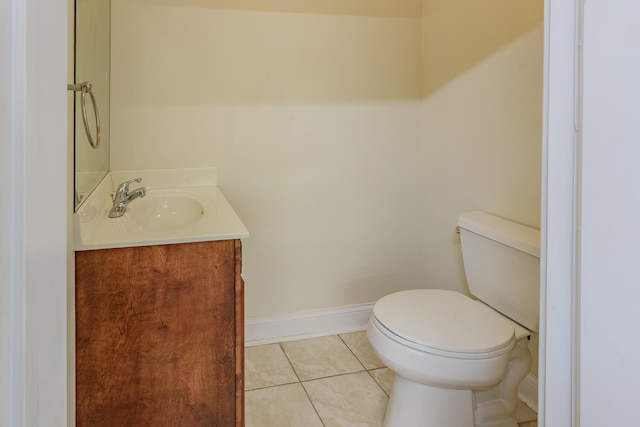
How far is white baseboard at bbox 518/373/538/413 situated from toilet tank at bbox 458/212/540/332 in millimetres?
338

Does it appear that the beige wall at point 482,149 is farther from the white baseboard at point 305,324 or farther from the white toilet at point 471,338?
the white baseboard at point 305,324

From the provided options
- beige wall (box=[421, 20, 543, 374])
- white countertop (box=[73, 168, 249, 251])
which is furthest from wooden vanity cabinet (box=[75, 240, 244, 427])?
beige wall (box=[421, 20, 543, 374])

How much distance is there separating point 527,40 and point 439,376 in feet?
4.04

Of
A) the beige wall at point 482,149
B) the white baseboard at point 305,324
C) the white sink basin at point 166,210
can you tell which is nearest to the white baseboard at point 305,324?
the white baseboard at point 305,324

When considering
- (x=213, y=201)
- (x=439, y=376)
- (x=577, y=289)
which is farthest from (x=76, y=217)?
(x=577, y=289)

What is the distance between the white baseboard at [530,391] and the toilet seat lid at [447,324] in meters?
0.42

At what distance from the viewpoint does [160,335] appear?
1492 millimetres

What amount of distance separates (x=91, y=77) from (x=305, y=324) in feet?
5.03

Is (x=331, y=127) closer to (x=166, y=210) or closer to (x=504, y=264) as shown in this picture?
(x=166, y=210)

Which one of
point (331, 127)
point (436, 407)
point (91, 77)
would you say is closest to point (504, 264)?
point (436, 407)

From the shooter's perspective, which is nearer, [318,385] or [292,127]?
[318,385]

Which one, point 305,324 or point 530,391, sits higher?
point 305,324

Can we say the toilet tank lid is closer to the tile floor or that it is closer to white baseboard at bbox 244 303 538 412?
the tile floor

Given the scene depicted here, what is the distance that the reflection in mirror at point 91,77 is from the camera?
150 centimetres
